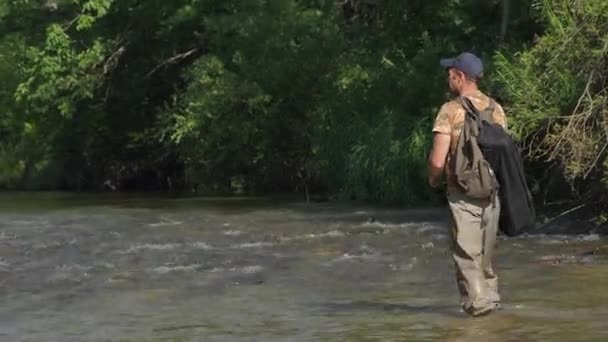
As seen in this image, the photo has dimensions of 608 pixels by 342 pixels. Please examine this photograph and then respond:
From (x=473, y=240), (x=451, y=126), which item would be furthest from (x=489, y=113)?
(x=473, y=240)

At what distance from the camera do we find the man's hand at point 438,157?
→ 9492mm

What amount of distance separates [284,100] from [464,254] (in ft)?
68.4

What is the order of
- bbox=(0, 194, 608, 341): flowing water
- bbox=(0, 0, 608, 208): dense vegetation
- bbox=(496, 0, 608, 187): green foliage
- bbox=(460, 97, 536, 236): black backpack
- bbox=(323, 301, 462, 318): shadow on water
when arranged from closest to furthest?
bbox=(460, 97, 536, 236): black backpack → bbox=(0, 194, 608, 341): flowing water → bbox=(323, 301, 462, 318): shadow on water → bbox=(496, 0, 608, 187): green foliage → bbox=(0, 0, 608, 208): dense vegetation

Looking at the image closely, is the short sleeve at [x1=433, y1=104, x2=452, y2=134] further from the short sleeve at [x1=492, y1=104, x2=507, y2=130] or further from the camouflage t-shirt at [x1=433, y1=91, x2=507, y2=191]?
the short sleeve at [x1=492, y1=104, x2=507, y2=130]

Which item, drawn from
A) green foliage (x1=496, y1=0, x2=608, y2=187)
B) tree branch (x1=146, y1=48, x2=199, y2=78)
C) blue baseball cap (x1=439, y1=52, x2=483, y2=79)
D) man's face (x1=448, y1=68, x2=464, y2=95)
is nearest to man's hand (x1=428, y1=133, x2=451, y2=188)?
man's face (x1=448, y1=68, x2=464, y2=95)

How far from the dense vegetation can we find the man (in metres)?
6.30

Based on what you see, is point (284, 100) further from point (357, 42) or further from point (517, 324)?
point (517, 324)

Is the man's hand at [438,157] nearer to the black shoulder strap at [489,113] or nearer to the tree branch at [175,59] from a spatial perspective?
the black shoulder strap at [489,113]

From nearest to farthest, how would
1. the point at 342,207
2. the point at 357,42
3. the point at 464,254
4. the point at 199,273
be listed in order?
the point at 464,254 < the point at 199,273 < the point at 342,207 < the point at 357,42

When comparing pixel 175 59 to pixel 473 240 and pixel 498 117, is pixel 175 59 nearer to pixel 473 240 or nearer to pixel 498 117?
pixel 498 117

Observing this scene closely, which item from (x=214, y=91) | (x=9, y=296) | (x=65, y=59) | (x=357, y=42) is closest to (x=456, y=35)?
(x=357, y=42)

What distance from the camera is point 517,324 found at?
9883 millimetres

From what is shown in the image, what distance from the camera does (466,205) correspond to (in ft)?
32.0

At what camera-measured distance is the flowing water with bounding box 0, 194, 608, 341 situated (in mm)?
10078
